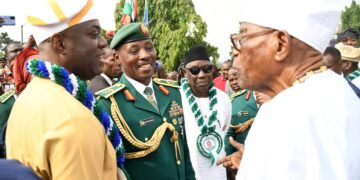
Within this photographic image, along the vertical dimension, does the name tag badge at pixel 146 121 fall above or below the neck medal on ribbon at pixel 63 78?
below

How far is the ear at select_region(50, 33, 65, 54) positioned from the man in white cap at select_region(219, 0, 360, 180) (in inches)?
34.5

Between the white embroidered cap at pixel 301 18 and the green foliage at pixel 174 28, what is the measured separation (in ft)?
111

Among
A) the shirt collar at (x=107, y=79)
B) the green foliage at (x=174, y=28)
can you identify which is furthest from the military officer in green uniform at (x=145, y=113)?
the green foliage at (x=174, y=28)

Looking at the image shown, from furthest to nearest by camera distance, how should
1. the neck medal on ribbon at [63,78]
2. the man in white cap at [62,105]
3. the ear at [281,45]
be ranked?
the neck medal on ribbon at [63,78]
the ear at [281,45]
the man in white cap at [62,105]

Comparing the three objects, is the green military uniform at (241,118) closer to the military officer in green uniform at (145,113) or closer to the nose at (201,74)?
the nose at (201,74)

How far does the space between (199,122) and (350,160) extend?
11.2 ft

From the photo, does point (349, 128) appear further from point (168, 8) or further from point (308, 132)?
point (168, 8)

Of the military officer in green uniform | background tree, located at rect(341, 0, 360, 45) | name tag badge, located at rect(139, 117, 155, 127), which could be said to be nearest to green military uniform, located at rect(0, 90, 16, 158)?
the military officer in green uniform

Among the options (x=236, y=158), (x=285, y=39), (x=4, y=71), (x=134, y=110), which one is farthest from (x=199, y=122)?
(x=4, y=71)

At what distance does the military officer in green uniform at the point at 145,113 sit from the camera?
3.60 meters

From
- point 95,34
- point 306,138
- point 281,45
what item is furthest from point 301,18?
point 95,34

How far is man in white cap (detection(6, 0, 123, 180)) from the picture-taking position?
209 cm

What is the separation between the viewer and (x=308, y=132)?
1.90 m

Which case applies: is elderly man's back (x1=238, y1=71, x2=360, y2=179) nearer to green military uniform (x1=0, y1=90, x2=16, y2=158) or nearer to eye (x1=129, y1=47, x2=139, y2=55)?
eye (x1=129, y1=47, x2=139, y2=55)
